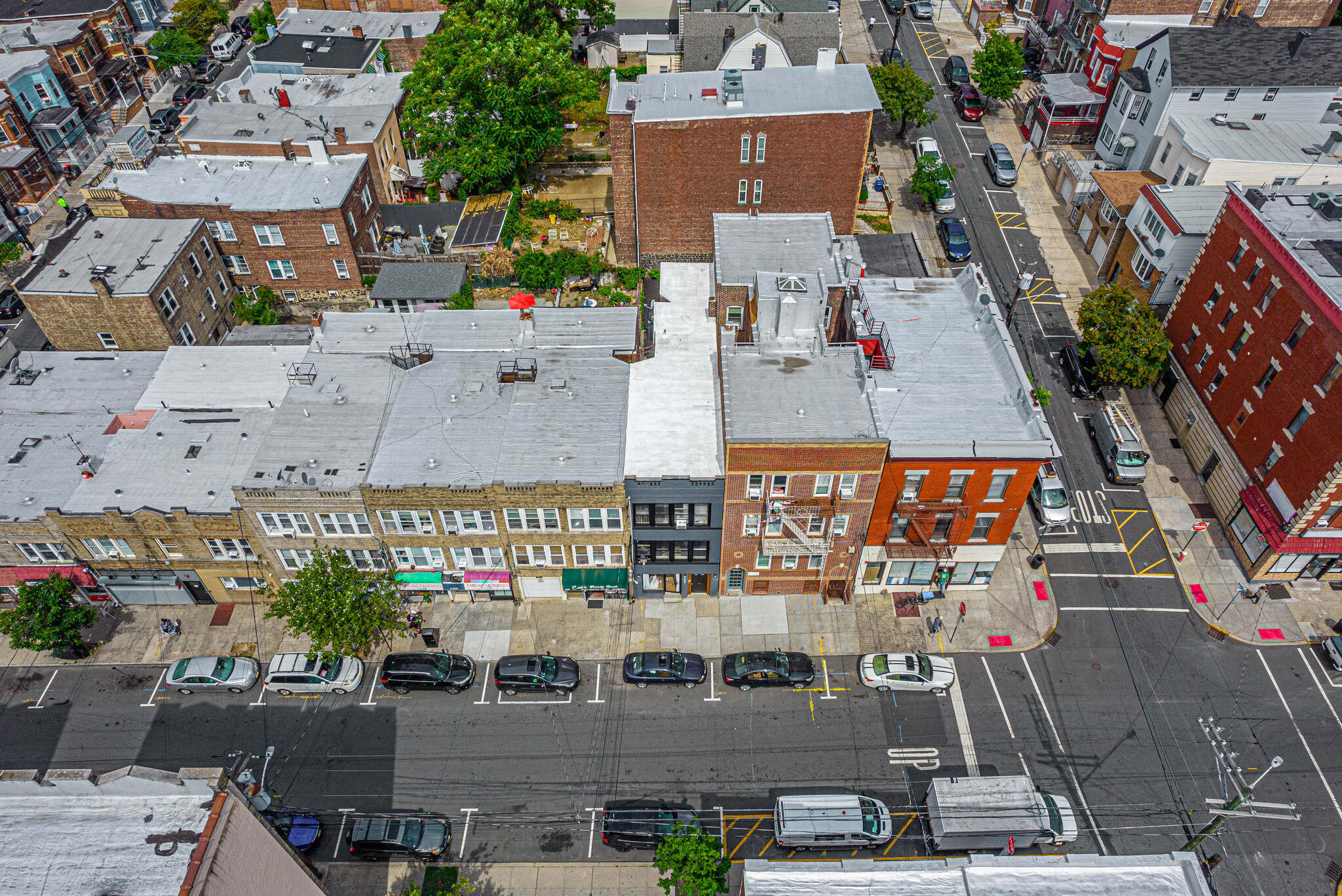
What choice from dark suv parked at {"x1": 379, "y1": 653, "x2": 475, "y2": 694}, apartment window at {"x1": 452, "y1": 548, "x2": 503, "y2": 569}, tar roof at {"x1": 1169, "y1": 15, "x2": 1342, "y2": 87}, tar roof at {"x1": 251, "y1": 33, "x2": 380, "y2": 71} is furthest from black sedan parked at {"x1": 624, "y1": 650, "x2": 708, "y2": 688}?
tar roof at {"x1": 251, "y1": 33, "x2": 380, "y2": 71}

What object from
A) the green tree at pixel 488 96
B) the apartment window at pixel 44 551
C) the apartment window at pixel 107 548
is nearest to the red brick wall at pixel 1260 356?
the green tree at pixel 488 96

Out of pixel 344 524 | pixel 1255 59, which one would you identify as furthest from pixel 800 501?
pixel 1255 59

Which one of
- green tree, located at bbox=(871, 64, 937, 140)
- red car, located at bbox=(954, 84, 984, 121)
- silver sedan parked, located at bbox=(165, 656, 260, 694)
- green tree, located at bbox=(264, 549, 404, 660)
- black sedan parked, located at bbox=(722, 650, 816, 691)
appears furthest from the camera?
red car, located at bbox=(954, 84, 984, 121)

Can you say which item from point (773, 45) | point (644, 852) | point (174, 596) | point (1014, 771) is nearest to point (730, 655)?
point (644, 852)

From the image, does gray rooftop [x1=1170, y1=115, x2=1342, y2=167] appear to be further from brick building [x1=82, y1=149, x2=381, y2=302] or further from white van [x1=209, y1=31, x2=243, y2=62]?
white van [x1=209, y1=31, x2=243, y2=62]

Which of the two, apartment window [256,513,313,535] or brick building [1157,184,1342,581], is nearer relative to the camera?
apartment window [256,513,313,535]

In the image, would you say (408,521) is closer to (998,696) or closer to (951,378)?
(951,378)
